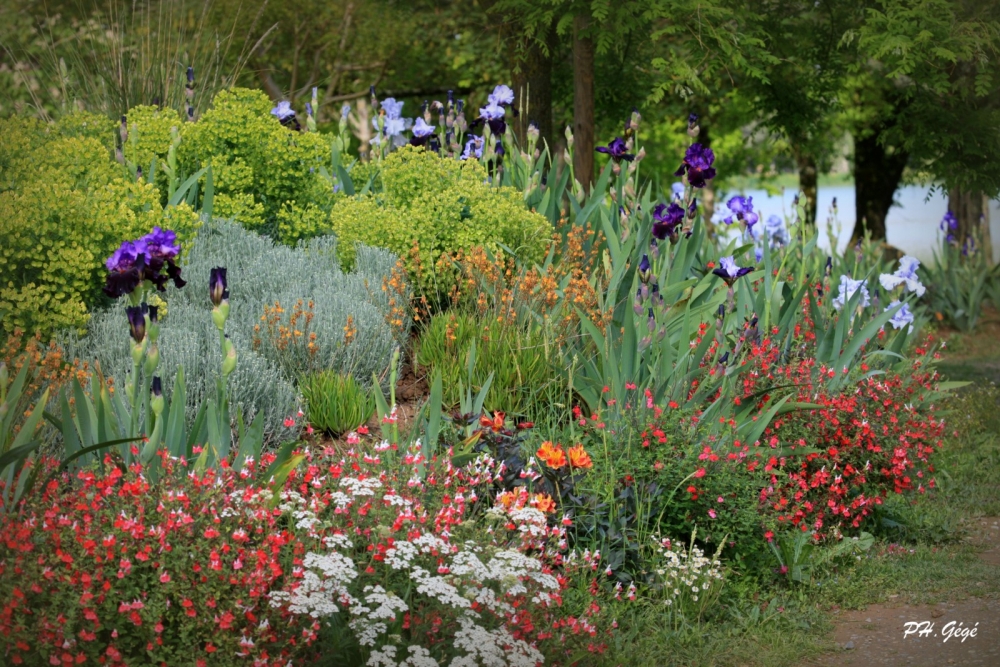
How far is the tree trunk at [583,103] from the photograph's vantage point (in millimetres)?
7711

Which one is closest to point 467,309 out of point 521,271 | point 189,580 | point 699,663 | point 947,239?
point 521,271

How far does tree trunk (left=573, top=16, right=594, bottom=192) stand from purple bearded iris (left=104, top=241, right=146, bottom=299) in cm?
470

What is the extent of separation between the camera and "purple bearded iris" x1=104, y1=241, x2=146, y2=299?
10.9ft

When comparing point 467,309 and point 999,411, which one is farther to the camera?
point 999,411

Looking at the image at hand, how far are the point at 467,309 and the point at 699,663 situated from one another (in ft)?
7.99

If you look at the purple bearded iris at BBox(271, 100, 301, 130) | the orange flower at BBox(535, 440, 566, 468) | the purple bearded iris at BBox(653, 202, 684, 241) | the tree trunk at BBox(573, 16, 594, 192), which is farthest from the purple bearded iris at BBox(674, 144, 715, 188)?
the purple bearded iris at BBox(271, 100, 301, 130)

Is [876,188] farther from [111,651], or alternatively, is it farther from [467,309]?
[111,651]

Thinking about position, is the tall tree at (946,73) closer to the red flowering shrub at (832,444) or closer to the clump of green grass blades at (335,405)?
the red flowering shrub at (832,444)

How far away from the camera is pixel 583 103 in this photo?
7750mm

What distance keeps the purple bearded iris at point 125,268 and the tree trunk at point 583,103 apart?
185 inches

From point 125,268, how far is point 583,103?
16.4 ft

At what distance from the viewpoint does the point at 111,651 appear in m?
2.79

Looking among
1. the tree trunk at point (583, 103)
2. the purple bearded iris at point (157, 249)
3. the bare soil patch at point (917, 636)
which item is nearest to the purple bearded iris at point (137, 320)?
the purple bearded iris at point (157, 249)

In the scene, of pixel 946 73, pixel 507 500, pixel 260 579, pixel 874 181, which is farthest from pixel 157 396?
pixel 874 181
